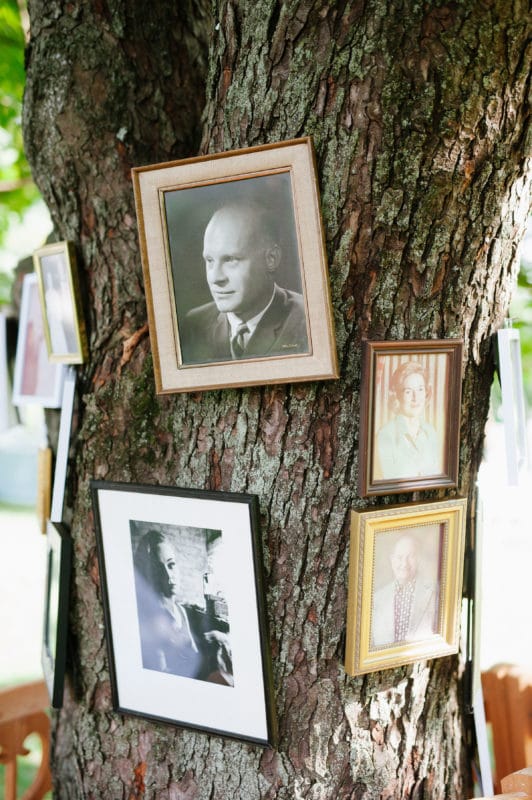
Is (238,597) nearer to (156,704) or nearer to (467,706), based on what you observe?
(156,704)

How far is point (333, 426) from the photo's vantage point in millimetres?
1376

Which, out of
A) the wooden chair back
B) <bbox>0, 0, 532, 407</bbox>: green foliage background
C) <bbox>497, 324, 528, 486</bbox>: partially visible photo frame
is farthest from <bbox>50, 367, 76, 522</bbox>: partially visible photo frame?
<bbox>0, 0, 532, 407</bbox>: green foliage background

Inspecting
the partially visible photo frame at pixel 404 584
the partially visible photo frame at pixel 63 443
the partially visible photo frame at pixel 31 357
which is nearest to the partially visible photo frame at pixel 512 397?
the partially visible photo frame at pixel 404 584

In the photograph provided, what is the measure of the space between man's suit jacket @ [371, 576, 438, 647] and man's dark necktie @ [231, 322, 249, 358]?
559mm

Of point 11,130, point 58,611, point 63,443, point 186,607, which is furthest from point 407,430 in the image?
point 11,130

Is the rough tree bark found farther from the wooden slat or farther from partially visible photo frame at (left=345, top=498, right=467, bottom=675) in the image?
the wooden slat

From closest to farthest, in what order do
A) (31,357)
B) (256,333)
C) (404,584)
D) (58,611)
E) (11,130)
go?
(256,333), (404,584), (58,611), (31,357), (11,130)

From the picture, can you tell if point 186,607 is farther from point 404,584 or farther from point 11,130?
point 11,130

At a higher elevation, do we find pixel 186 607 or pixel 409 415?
pixel 409 415

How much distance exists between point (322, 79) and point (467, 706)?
1.41m

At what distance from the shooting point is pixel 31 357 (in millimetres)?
1977

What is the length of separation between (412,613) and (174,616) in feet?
1.69

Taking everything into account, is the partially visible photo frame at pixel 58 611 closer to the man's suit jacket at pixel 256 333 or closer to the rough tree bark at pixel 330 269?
the rough tree bark at pixel 330 269

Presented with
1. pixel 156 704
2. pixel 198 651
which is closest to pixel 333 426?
pixel 198 651
